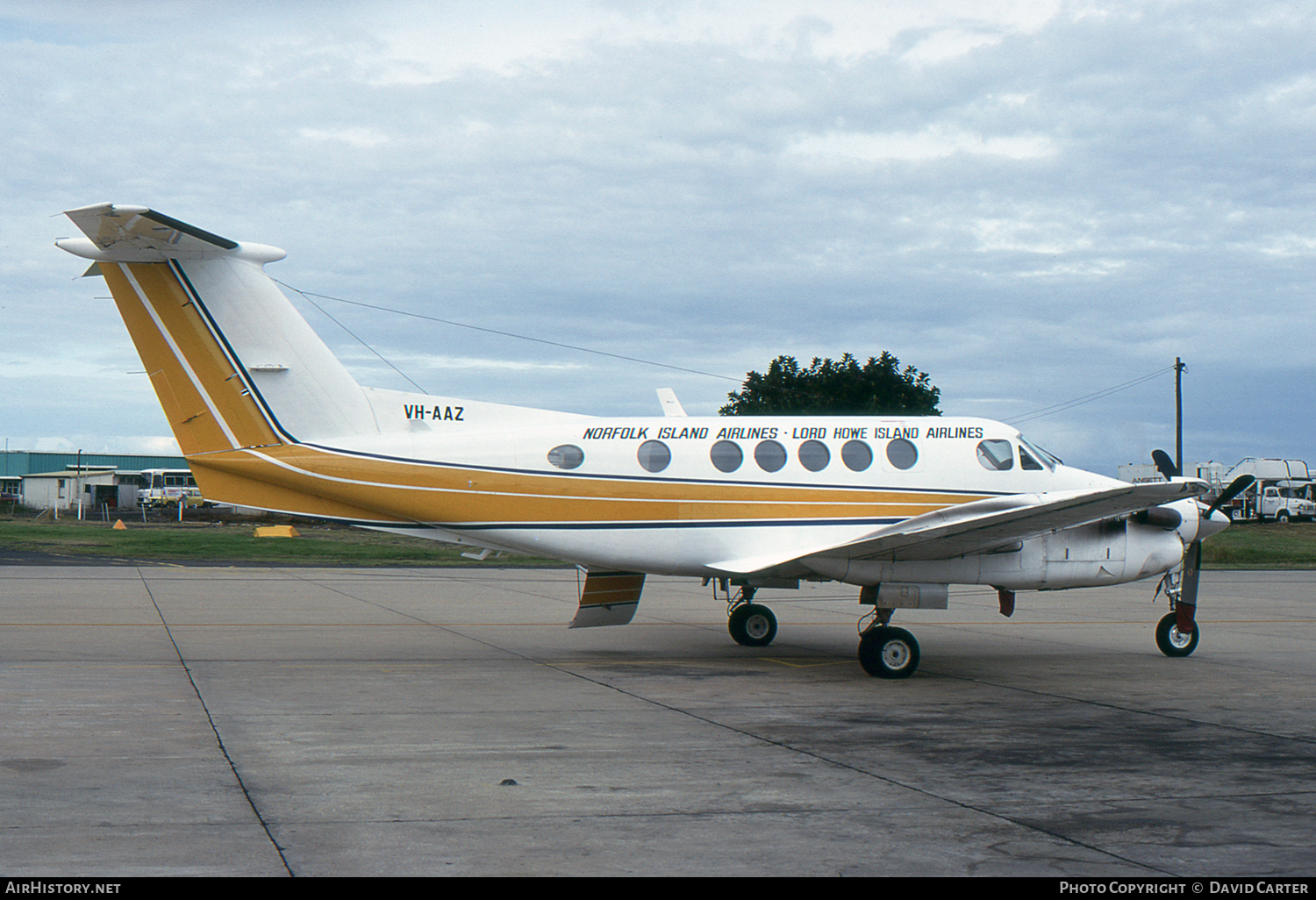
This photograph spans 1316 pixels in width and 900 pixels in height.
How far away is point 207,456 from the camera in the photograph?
42.3ft

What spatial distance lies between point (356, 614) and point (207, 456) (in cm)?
657

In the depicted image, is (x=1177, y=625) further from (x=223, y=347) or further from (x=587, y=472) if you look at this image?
(x=223, y=347)

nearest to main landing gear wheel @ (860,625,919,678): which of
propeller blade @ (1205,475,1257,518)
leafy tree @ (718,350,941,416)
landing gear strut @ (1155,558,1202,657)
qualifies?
landing gear strut @ (1155,558,1202,657)

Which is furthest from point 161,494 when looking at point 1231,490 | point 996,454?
point 1231,490

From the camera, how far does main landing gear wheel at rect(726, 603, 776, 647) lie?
15344 mm

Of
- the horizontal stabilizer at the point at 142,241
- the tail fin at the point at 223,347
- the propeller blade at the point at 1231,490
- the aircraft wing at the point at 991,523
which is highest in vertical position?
the horizontal stabilizer at the point at 142,241

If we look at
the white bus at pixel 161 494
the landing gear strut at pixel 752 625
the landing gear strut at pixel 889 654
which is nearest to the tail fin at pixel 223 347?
the landing gear strut at pixel 752 625

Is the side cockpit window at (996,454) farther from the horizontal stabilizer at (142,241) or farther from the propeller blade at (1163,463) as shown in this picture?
the horizontal stabilizer at (142,241)

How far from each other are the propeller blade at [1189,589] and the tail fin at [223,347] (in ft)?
34.7

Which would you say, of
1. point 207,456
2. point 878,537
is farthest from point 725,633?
point 207,456

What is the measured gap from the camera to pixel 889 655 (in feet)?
40.7

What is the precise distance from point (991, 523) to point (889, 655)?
203cm

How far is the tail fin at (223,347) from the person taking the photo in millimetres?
12641

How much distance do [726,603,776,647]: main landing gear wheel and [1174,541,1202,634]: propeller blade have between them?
5.36 meters
